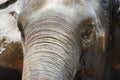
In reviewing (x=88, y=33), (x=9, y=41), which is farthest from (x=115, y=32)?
(x=9, y=41)

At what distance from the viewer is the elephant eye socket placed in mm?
3051

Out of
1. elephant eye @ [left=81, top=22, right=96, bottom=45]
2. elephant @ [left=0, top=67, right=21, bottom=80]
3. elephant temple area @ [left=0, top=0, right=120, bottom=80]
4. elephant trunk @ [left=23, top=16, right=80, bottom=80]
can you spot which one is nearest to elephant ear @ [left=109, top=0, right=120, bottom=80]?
elephant temple area @ [left=0, top=0, right=120, bottom=80]

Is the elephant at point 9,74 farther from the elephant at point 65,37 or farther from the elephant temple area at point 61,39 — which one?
the elephant at point 65,37

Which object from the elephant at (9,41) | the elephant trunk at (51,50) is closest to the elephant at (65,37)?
the elephant trunk at (51,50)

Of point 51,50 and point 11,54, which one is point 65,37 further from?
point 11,54

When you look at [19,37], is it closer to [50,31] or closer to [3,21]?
[3,21]

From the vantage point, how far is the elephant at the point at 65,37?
9.01ft

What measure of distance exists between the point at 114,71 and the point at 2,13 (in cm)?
76

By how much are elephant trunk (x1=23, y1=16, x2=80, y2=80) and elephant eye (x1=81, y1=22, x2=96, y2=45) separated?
76 mm

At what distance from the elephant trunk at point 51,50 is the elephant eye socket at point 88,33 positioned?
0.25 feet

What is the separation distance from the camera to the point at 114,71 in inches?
144

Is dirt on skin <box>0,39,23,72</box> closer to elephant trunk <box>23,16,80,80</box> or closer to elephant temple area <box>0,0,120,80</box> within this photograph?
elephant temple area <box>0,0,120,80</box>

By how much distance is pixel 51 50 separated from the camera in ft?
9.07

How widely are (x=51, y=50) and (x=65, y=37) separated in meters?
0.13
